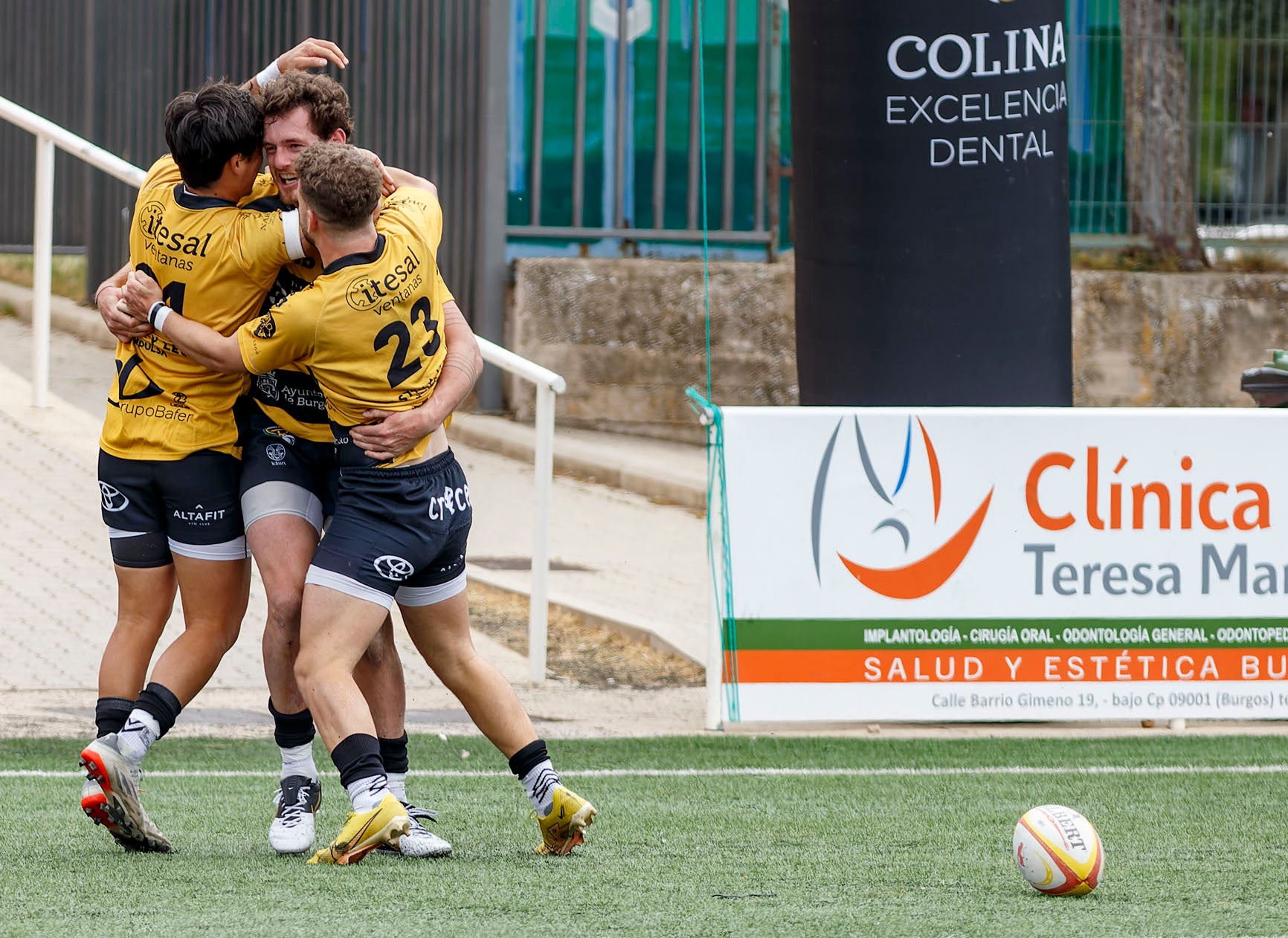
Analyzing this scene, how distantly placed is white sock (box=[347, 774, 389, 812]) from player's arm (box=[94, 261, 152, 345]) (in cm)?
125

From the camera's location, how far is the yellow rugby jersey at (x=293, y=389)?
16.2 feet

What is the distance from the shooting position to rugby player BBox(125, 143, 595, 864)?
4.71 metres

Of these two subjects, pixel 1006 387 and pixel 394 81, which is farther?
pixel 394 81

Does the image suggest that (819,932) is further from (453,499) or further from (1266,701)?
(1266,701)

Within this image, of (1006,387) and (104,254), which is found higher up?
(104,254)

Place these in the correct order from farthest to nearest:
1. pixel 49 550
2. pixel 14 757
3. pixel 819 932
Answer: pixel 49 550, pixel 14 757, pixel 819 932

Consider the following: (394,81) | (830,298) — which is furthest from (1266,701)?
(394,81)

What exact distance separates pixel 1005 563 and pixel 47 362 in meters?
5.66

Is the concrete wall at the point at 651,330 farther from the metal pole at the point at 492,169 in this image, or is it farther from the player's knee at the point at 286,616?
the player's knee at the point at 286,616

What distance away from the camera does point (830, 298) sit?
7.98 metres

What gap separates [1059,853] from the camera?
470 centimetres

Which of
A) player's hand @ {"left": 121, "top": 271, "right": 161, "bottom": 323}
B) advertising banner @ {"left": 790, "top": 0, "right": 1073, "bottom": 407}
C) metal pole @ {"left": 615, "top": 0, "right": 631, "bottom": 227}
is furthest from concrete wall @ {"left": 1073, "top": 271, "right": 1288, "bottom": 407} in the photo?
player's hand @ {"left": 121, "top": 271, "right": 161, "bottom": 323}

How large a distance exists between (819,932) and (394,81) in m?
11.1

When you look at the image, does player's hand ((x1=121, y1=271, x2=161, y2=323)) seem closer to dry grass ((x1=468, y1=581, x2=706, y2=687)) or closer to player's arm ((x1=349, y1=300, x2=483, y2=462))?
player's arm ((x1=349, y1=300, x2=483, y2=462))
